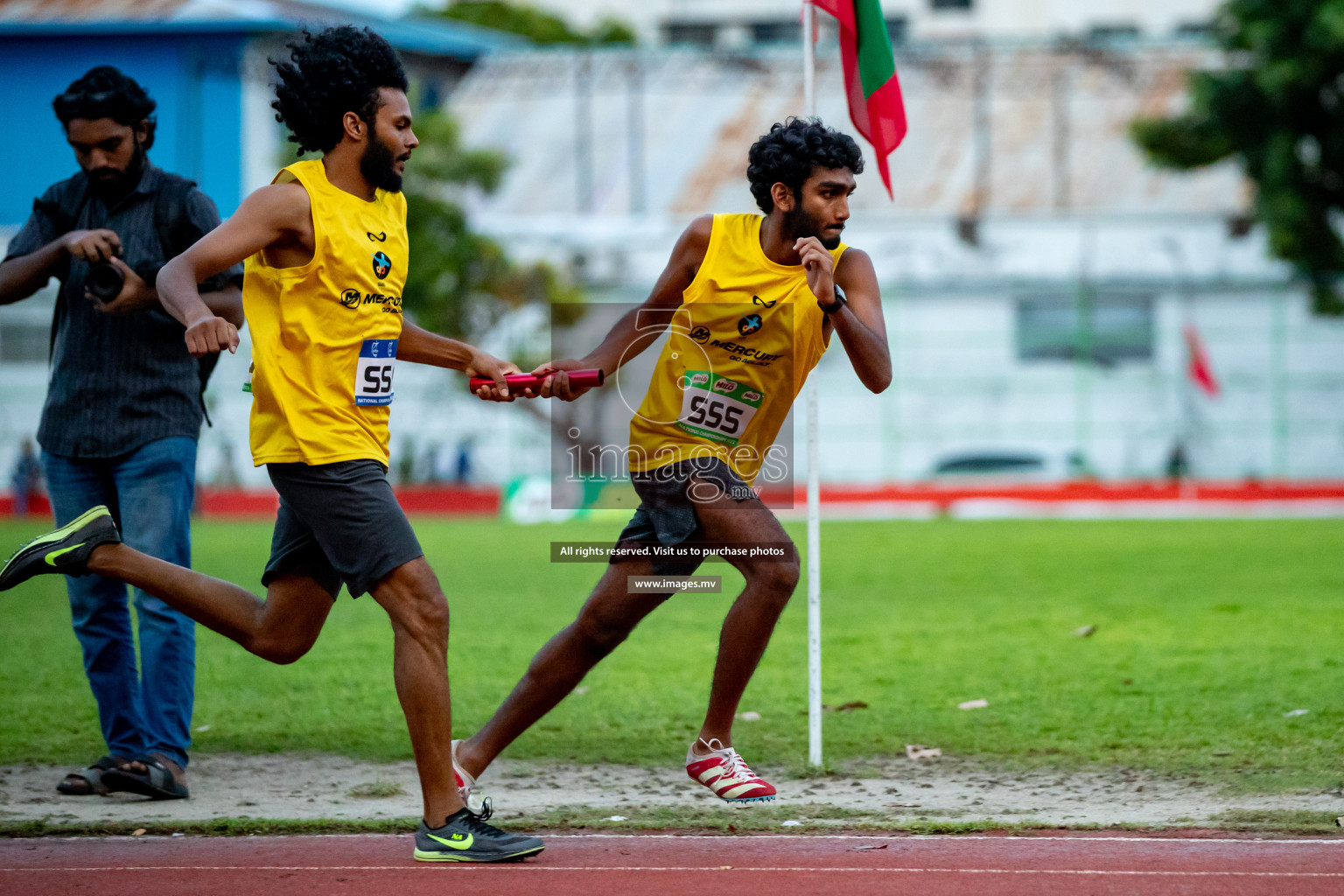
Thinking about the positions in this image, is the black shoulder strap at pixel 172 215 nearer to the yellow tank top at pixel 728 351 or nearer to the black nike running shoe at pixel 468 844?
the yellow tank top at pixel 728 351

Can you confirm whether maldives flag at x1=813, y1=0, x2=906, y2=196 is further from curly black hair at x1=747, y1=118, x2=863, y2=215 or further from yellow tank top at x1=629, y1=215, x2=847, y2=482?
yellow tank top at x1=629, y1=215, x2=847, y2=482

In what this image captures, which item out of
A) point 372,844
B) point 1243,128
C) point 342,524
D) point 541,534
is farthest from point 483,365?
point 1243,128

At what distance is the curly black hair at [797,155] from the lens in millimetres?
5332

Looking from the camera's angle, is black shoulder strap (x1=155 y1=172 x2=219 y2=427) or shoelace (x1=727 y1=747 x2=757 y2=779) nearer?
shoelace (x1=727 y1=747 x2=757 y2=779)

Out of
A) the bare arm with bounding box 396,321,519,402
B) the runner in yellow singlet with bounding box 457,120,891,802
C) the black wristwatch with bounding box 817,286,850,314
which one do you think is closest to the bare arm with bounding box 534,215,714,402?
the runner in yellow singlet with bounding box 457,120,891,802

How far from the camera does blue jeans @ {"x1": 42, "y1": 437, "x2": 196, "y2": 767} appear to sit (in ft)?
19.2

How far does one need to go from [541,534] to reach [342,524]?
15.6m

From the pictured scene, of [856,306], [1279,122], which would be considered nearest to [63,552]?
[856,306]

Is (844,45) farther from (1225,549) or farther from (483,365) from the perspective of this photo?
(1225,549)

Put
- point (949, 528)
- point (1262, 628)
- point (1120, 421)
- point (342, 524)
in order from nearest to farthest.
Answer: point (342, 524) < point (1262, 628) < point (949, 528) < point (1120, 421)

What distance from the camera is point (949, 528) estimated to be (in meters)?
19.8

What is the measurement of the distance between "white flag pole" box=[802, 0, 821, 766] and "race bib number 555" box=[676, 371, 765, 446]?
0.71 m

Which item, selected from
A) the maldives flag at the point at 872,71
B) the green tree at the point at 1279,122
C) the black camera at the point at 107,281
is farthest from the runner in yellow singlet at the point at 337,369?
the green tree at the point at 1279,122

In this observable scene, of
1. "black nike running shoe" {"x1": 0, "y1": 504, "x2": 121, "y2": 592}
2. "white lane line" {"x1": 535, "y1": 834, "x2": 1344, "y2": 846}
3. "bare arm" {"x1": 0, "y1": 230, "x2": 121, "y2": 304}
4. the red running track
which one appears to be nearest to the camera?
the red running track
